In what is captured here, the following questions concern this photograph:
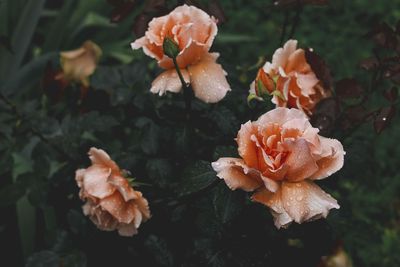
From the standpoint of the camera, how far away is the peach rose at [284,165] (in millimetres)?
966

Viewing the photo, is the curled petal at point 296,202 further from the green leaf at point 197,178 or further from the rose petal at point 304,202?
the green leaf at point 197,178

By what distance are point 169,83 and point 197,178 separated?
196mm

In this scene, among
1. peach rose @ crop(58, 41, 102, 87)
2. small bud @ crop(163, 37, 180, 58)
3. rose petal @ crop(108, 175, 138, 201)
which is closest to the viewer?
small bud @ crop(163, 37, 180, 58)

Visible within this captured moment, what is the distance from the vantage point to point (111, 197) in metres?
1.20

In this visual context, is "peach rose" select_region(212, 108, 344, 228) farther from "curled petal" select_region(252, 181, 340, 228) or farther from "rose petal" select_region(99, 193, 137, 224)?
"rose petal" select_region(99, 193, 137, 224)

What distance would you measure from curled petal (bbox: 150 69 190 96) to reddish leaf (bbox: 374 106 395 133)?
1.26 feet

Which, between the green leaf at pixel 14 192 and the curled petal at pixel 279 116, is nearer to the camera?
the curled petal at pixel 279 116

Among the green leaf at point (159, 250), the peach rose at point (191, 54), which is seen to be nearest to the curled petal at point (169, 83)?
the peach rose at point (191, 54)

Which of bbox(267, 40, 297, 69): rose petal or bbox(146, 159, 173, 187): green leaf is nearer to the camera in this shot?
bbox(267, 40, 297, 69): rose petal

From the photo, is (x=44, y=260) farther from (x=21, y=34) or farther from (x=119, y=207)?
(x=21, y=34)

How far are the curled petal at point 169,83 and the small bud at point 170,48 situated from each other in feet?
0.24

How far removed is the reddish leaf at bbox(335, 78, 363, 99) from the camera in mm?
1259

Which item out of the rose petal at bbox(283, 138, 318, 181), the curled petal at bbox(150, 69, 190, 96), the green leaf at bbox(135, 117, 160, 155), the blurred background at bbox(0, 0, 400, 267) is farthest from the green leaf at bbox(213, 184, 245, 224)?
the green leaf at bbox(135, 117, 160, 155)

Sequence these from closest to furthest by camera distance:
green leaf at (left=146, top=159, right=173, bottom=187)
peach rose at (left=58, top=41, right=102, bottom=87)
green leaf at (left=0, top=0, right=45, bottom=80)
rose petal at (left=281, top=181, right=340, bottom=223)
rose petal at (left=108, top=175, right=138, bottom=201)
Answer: rose petal at (left=281, top=181, right=340, bottom=223) → rose petal at (left=108, top=175, right=138, bottom=201) → green leaf at (left=146, top=159, right=173, bottom=187) → peach rose at (left=58, top=41, right=102, bottom=87) → green leaf at (left=0, top=0, right=45, bottom=80)
